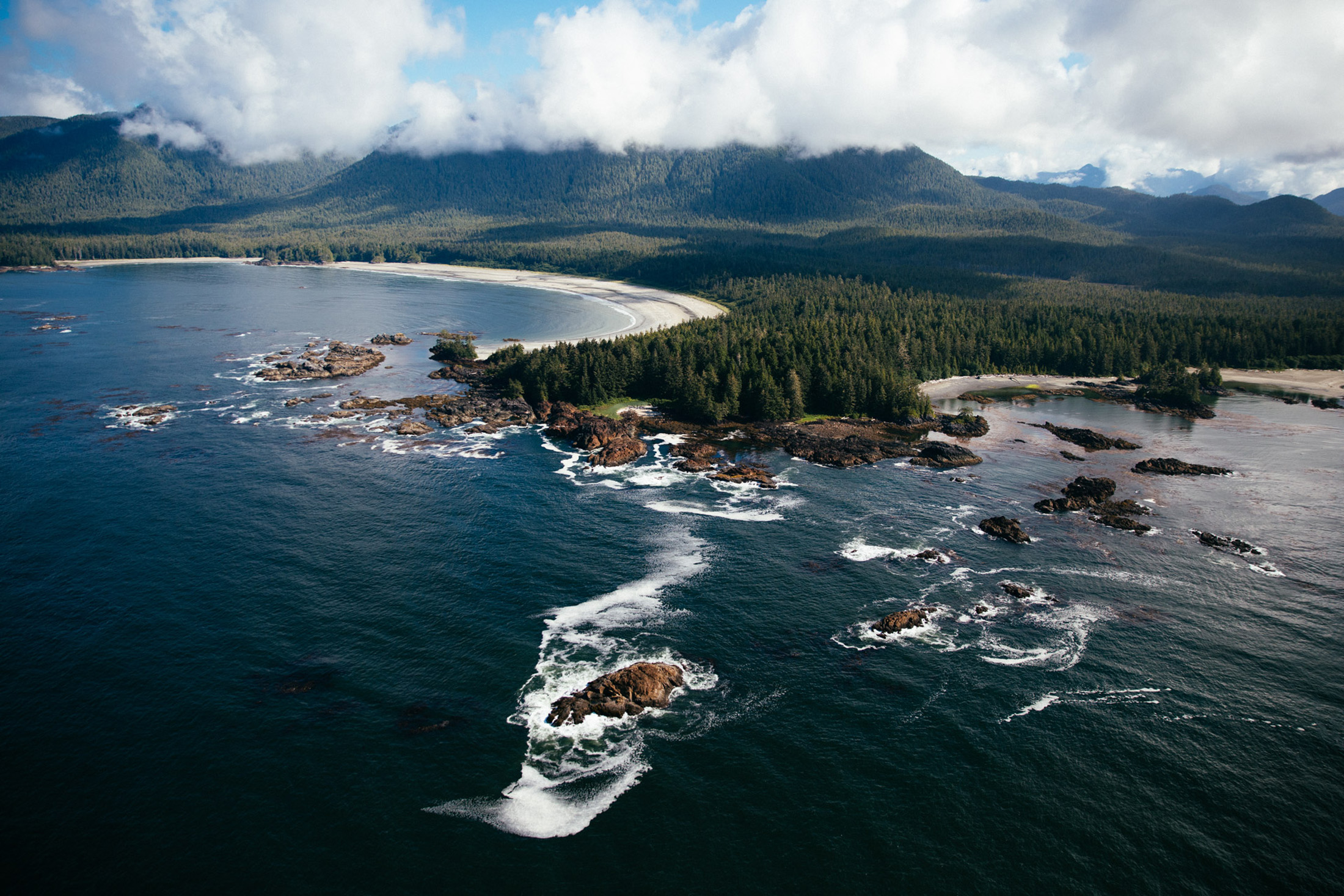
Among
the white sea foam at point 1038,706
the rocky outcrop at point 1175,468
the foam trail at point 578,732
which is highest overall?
the rocky outcrop at point 1175,468

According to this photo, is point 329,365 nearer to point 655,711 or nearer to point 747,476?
point 747,476

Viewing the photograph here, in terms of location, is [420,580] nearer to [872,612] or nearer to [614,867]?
[614,867]

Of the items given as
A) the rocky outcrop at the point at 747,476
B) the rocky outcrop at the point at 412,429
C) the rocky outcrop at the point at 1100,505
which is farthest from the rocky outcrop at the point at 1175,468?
the rocky outcrop at the point at 412,429

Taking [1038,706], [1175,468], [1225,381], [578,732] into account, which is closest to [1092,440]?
[1175,468]

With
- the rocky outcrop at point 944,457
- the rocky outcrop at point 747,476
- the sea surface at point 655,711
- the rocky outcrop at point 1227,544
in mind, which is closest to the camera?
the sea surface at point 655,711

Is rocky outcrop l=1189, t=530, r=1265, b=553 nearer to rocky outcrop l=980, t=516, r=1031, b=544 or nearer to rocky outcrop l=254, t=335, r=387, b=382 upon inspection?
rocky outcrop l=980, t=516, r=1031, b=544

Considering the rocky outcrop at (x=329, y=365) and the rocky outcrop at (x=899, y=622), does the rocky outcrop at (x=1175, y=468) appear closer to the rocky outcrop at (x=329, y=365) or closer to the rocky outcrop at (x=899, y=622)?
the rocky outcrop at (x=899, y=622)
